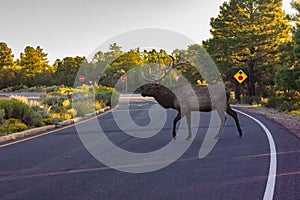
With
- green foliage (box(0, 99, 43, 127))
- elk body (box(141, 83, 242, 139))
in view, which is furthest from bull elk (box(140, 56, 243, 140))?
green foliage (box(0, 99, 43, 127))

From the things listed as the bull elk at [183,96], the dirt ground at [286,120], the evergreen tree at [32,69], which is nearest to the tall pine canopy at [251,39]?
the dirt ground at [286,120]

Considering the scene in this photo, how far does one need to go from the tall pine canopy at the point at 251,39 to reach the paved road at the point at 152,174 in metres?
25.8

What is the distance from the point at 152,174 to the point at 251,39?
30.5 meters

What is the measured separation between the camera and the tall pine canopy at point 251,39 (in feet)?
114

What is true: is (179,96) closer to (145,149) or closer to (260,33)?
(145,149)

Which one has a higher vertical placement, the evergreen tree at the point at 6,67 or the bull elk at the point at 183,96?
the evergreen tree at the point at 6,67

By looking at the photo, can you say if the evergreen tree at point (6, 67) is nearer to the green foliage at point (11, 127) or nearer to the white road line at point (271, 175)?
the green foliage at point (11, 127)

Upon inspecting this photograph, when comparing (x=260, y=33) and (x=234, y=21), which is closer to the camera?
(x=260, y=33)

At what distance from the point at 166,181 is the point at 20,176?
2849mm

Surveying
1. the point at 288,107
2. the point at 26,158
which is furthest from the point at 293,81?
the point at 26,158

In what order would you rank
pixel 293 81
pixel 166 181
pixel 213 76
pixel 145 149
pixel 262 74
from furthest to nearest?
pixel 213 76 → pixel 262 74 → pixel 293 81 → pixel 145 149 → pixel 166 181

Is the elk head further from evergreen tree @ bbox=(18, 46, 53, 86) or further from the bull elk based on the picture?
evergreen tree @ bbox=(18, 46, 53, 86)

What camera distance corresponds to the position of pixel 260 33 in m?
35.0

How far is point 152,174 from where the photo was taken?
6895 millimetres
